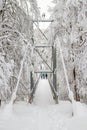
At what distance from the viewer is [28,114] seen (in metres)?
4.97

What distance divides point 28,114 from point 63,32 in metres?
7.68

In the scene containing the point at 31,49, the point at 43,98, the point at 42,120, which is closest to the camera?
the point at 42,120

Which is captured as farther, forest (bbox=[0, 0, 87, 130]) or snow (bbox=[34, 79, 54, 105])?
snow (bbox=[34, 79, 54, 105])

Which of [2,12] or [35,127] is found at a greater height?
[2,12]

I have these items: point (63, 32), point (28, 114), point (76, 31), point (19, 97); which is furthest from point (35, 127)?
point (63, 32)

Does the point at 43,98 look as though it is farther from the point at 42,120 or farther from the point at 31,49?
the point at 42,120

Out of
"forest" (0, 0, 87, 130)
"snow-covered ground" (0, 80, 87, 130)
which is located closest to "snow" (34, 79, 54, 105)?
"forest" (0, 0, 87, 130)

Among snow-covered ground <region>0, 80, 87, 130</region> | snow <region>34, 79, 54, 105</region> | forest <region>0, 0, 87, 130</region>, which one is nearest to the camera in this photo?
snow-covered ground <region>0, 80, 87, 130</region>

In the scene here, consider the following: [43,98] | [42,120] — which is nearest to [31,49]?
[42,120]

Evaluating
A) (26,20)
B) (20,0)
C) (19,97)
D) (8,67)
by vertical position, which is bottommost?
(19,97)

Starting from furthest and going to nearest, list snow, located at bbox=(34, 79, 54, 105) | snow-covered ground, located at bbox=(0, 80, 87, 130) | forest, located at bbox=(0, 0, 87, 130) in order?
1. snow, located at bbox=(34, 79, 54, 105)
2. forest, located at bbox=(0, 0, 87, 130)
3. snow-covered ground, located at bbox=(0, 80, 87, 130)

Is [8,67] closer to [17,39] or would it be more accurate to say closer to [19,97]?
[17,39]

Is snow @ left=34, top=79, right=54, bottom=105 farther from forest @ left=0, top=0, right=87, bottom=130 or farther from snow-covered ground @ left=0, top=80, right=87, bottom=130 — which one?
snow-covered ground @ left=0, top=80, right=87, bottom=130

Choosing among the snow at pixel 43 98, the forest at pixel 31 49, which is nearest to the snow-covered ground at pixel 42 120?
the forest at pixel 31 49
